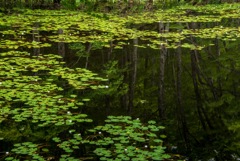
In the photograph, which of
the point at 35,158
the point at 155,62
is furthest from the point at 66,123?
the point at 155,62

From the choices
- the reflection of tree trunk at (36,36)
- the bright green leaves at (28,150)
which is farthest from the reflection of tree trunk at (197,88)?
the reflection of tree trunk at (36,36)

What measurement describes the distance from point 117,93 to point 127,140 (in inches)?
105

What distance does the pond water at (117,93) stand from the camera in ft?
16.6

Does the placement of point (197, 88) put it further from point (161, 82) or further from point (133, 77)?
point (133, 77)

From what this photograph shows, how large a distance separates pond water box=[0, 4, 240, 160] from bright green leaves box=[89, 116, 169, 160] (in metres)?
0.02

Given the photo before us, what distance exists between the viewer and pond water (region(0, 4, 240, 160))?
16.6ft

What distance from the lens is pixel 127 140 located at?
5027 millimetres

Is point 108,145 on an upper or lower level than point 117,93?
lower

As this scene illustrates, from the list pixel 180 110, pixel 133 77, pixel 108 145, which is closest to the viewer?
pixel 108 145

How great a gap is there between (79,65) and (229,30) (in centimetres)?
718

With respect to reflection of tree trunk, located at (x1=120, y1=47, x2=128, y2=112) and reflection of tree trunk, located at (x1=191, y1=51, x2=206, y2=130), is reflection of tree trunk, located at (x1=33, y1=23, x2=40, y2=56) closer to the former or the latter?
reflection of tree trunk, located at (x1=120, y1=47, x2=128, y2=112)

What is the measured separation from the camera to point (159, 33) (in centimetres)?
1341

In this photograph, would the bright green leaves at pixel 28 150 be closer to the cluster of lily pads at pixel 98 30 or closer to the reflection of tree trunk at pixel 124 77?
the reflection of tree trunk at pixel 124 77

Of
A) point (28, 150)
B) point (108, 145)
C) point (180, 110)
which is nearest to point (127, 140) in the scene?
point (108, 145)
